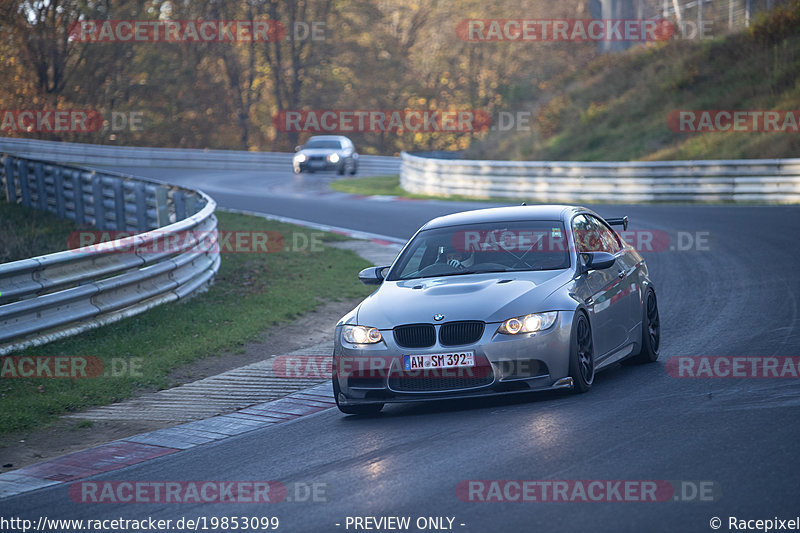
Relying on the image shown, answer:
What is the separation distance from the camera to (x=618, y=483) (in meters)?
5.52

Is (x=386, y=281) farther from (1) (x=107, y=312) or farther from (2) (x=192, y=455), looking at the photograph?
(1) (x=107, y=312)

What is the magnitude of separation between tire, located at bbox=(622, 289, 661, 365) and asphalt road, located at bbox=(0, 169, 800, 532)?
0.16 meters

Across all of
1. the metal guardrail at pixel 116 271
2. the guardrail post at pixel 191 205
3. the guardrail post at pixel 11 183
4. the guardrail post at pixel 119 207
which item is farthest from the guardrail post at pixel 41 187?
the guardrail post at pixel 191 205

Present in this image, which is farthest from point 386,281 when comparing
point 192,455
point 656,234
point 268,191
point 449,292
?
point 268,191

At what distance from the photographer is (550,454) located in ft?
20.4

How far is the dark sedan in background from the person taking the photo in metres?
42.0

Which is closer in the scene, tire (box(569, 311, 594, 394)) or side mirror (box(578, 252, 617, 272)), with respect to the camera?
tire (box(569, 311, 594, 394))

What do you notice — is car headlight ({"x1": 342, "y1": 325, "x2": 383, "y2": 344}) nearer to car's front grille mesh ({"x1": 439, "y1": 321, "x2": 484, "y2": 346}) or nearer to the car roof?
car's front grille mesh ({"x1": 439, "y1": 321, "x2": 484, "y2": 346})

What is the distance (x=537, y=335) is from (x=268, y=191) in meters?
28.7

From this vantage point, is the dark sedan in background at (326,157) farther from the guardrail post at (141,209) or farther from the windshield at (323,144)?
the guardrail post at (141,209)

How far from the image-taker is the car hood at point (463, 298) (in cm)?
775

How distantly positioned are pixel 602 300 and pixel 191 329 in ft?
16.6

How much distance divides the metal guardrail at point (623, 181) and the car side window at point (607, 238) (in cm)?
1547

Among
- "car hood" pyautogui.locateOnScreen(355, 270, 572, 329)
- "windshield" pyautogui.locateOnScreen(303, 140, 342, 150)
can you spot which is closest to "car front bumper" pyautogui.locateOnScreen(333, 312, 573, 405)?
"car hood" pyautogui.locateOnScreen(355, 270, 572, 329)
